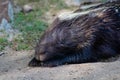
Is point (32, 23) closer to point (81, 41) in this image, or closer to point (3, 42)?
point (3, 42)

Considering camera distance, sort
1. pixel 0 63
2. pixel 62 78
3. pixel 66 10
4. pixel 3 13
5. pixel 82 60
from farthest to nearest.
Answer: pixel 66 10, pixel 3 13, pixel 0 63, pixel 82 60, pixel 62 78

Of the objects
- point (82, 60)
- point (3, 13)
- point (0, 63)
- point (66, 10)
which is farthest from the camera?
point (66, 10)

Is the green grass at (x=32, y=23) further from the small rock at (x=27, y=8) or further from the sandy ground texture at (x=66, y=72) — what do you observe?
the sandy ground texture at (x=66, y=72)

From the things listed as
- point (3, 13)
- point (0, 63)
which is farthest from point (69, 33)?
point (3, 13)

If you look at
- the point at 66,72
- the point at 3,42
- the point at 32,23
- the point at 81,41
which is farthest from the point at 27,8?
the point at 66,72

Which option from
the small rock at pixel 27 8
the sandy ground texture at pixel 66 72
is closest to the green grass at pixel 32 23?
the small rock at pixel 27 8

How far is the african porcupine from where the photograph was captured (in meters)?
4.88

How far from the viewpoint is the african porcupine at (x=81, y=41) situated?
16.0 ft

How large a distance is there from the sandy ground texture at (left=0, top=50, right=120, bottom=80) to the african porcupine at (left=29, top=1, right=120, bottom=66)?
18 cm

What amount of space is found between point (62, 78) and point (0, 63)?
135 cm

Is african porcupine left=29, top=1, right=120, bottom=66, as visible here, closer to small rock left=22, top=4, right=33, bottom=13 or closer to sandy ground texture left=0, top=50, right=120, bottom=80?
sandy ground texture left=0, top=50, right=120, bottom=80

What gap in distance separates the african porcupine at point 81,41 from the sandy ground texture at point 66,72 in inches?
7.1

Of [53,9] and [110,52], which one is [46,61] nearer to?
[110,52]

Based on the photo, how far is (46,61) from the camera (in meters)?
4.91
